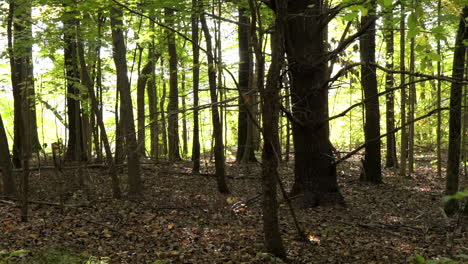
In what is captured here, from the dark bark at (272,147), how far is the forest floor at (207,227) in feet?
0.90

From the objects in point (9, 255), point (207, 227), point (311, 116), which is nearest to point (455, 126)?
point (311, 116)

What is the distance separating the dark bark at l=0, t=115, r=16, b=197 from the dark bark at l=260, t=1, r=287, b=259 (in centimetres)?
627

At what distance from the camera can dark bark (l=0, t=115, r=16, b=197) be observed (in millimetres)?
8363

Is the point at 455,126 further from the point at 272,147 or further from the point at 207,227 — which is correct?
the point at 207,227

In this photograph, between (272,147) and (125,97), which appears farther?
(125,97)

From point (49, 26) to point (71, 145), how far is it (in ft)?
19.9

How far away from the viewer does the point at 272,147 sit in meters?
4.83

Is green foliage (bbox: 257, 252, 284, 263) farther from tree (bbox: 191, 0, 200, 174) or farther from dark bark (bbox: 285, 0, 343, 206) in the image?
tree (bbox: 191, 0, 200, 174)

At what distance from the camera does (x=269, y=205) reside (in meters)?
4.98

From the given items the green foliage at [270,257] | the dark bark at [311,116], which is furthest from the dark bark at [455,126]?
the green foliage at [270,257]

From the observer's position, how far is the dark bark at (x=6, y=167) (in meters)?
8.36

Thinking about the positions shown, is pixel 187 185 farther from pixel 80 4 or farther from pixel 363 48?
pixel 363 48

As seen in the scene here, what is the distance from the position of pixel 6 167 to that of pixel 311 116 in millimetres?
6726

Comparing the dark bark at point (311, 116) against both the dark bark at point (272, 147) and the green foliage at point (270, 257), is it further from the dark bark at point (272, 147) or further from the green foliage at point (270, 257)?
the green foliage at point (270, 257)
